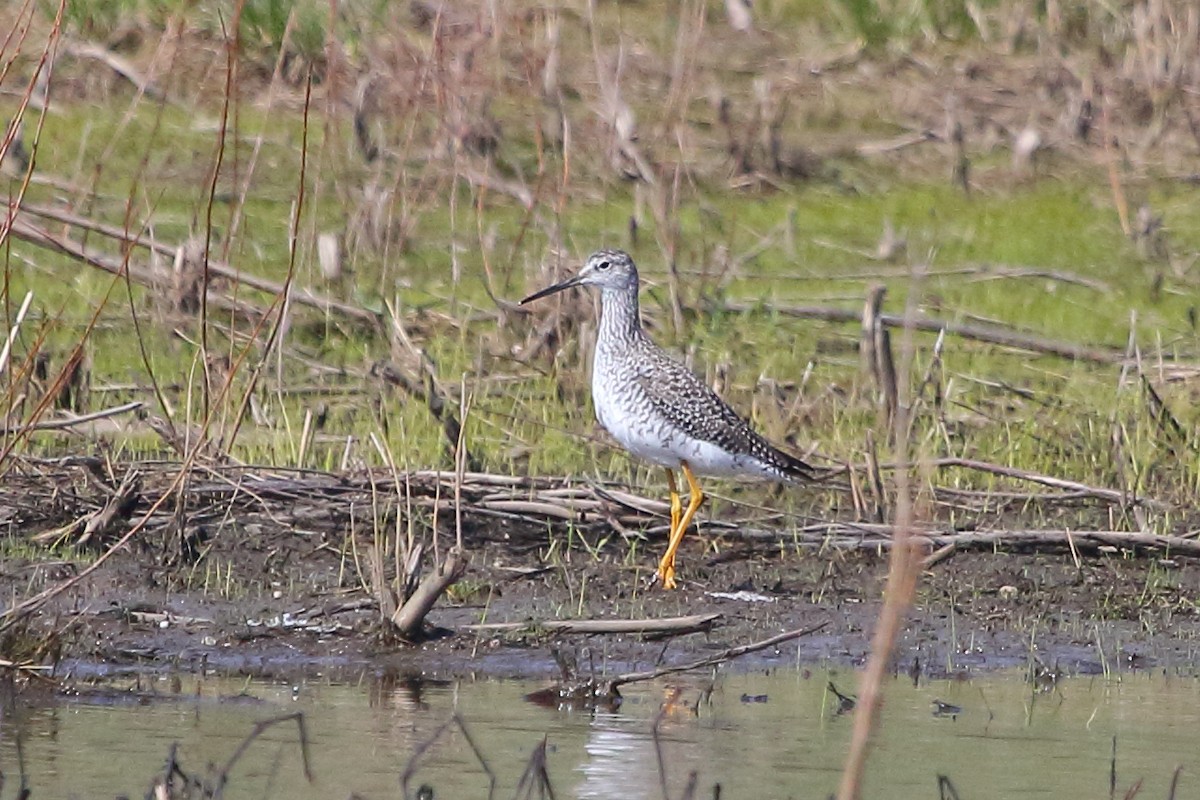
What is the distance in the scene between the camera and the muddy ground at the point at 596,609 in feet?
19.8

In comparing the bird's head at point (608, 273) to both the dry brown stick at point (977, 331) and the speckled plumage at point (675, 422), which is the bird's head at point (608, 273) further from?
the dry brown stick at point (977, 331)

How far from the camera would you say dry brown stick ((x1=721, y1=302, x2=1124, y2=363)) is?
9.09 meters

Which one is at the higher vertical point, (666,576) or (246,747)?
(666,576)

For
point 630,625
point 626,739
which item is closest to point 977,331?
point 630,625

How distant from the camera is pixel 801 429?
8.27 m

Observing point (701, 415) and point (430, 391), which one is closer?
point (701, 415)

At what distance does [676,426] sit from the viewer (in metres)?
6.95

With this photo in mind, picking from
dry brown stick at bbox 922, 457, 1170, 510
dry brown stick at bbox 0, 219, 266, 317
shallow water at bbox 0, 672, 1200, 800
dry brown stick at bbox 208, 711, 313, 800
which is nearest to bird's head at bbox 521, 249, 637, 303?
dry brown stick at bbox 922, 457, 1170, 510

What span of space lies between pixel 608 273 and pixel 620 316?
0.57 ft

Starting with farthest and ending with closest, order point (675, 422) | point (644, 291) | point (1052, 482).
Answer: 1. point (644, 291)
2. point (1052, 482)
3. point (675, 422)

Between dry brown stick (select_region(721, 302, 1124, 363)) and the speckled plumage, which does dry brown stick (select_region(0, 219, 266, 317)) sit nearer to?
dry brown stick (select_region(721, 302, 1124, 363))

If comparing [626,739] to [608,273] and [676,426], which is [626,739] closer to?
[676,426]

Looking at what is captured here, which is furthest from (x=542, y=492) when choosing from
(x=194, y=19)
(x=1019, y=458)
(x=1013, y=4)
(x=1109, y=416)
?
(x=1013, y=4)

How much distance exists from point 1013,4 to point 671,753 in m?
9.17
